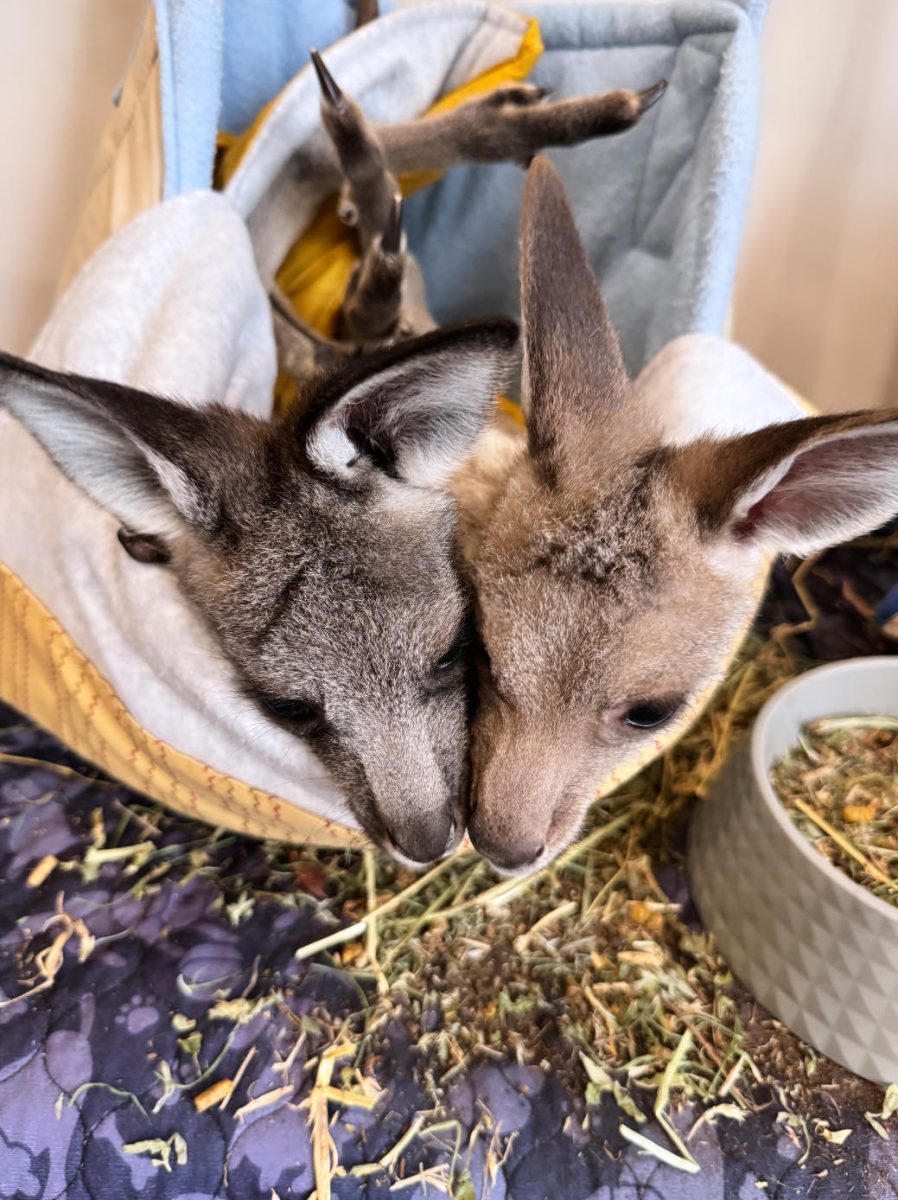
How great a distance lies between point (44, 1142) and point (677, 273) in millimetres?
2210

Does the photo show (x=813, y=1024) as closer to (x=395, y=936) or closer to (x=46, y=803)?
(x=395, y=936)

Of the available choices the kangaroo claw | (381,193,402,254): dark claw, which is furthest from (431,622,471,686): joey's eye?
the kangaroo claw

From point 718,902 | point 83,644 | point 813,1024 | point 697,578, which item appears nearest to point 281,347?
point 83,644

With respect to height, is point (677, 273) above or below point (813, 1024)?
above

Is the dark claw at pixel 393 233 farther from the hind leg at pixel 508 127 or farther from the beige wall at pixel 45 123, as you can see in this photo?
the beige wall at pixel 45 123

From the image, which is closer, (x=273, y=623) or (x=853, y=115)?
(x=273, y=623)

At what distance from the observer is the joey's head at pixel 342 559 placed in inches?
49.2

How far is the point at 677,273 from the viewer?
210cm

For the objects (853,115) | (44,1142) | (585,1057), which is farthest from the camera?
(853,115)

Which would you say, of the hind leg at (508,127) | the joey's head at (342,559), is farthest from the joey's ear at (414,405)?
the hind leg at (508,127)

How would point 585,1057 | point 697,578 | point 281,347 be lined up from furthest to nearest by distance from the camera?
1. point 281,347
2. point 585,1057
3. point 697,578

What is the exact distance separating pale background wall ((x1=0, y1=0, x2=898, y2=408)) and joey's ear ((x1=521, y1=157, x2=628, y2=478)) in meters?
1.68

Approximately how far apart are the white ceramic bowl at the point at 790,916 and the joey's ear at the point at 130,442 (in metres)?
1.13

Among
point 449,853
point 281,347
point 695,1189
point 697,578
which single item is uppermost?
point 281,347
